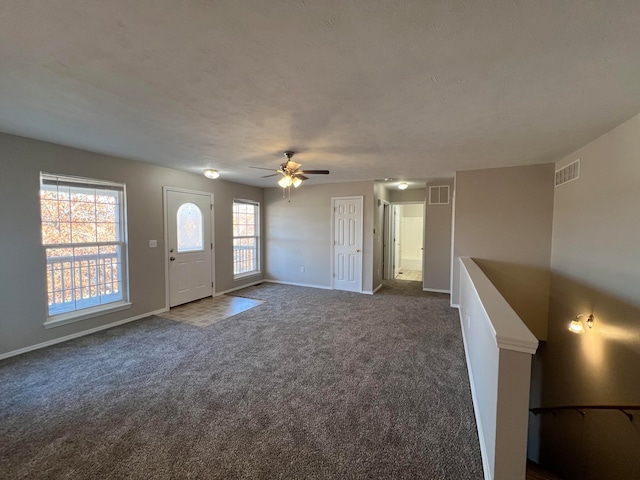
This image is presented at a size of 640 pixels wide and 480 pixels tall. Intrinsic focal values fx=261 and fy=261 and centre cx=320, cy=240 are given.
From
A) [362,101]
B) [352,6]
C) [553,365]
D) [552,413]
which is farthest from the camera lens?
[553,365]

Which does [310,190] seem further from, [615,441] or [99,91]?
[615,441]

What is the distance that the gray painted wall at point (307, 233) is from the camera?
18.8ft

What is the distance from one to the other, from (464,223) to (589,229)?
1.74m

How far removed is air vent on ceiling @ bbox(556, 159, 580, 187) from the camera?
333 centimetres

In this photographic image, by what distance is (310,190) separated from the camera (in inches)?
246

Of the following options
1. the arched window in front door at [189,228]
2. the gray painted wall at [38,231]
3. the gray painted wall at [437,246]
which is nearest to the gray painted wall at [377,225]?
the gray painted wall at [437,246]

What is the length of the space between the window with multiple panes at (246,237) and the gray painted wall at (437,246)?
4.19 metres

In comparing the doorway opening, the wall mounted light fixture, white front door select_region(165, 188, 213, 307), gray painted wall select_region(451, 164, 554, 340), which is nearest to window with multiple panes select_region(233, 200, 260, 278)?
white front door select_region(165, 188, 213, 307)

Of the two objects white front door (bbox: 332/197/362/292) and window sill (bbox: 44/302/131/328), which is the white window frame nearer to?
white front door (bbox: 332/197/362/292)

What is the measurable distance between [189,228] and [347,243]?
10.8 ft

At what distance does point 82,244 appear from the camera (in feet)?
11.7

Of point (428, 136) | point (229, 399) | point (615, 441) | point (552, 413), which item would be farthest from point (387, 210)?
point (229, 399)

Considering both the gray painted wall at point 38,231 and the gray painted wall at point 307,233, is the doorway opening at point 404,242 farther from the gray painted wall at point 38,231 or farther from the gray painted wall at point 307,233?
the gray painted wall at point 38,231

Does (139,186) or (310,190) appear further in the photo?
(310,190)
